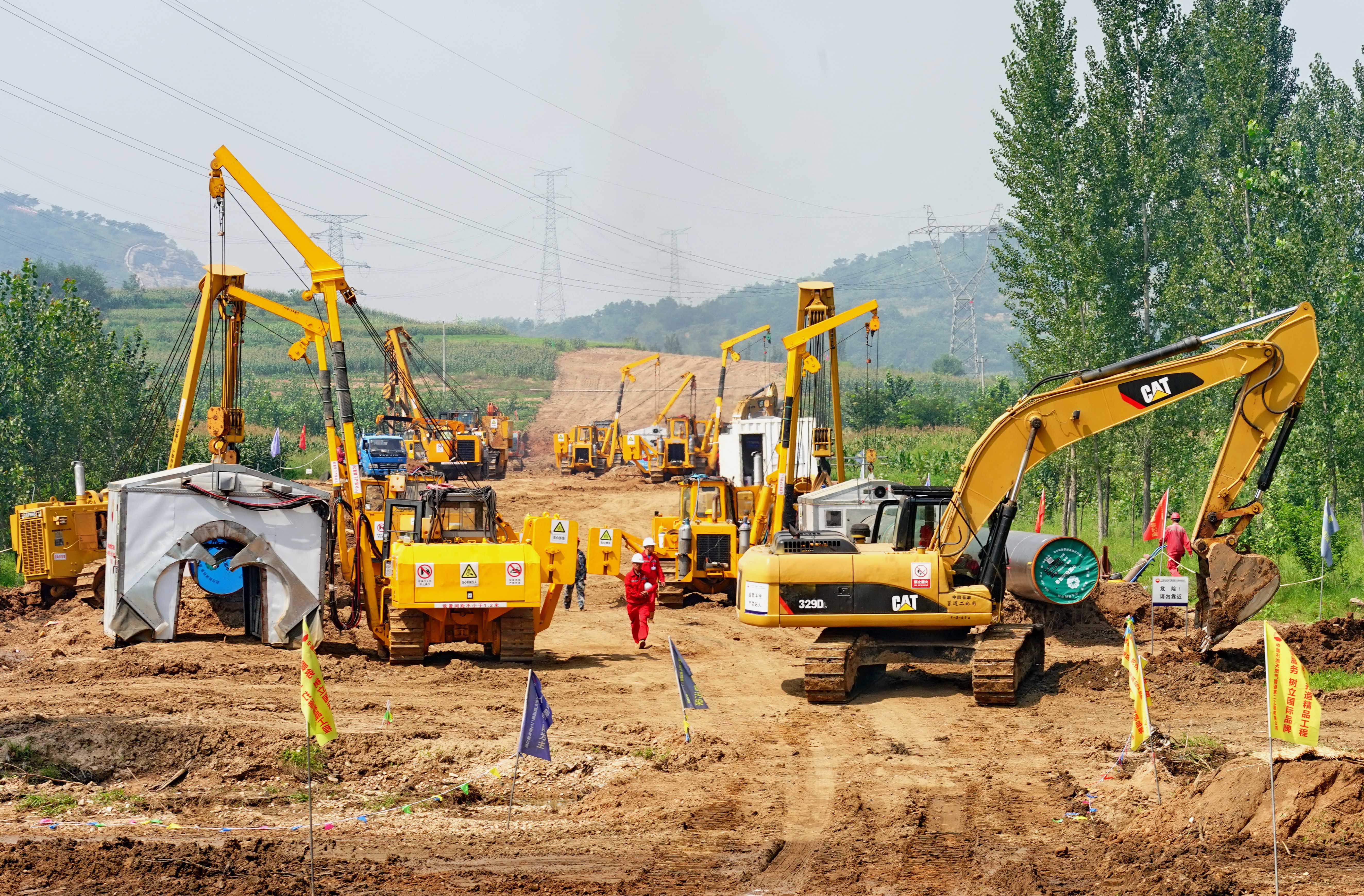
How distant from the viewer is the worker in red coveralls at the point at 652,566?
20.4m

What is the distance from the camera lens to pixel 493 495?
65.7 feet

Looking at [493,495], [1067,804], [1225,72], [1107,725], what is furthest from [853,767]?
[1225,72]

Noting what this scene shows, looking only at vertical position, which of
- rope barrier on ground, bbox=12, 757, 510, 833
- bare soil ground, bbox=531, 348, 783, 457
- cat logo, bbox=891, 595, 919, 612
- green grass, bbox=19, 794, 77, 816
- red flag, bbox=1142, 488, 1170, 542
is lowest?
rope barrier on ground, bbox=12, 757, 510, 833

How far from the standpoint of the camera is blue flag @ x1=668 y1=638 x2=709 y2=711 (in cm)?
1326

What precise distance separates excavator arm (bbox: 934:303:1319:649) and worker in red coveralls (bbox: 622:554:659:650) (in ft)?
17.3

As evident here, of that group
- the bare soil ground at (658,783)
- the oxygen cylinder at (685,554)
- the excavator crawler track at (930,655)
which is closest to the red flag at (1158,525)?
the bare soil ground at (658,783)

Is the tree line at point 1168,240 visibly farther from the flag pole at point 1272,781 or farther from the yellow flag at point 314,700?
the yellow flag at point 314,700

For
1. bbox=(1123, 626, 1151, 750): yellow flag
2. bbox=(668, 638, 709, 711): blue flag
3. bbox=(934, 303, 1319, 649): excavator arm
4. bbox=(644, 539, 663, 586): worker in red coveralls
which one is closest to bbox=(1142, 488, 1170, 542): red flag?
bbox=(934, 303, 1319, 649): excavator arm

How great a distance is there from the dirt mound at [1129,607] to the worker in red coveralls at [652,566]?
7.25m

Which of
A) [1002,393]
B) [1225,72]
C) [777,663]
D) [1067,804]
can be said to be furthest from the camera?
[1002,393]

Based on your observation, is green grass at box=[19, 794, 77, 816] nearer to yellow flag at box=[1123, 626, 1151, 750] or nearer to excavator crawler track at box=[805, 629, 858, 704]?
excavator crawler track at box=[805, 629, 858, 704]

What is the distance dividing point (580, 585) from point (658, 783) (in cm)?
1394

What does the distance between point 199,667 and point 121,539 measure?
2.50m

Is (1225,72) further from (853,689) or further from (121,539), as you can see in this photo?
(121,539)
